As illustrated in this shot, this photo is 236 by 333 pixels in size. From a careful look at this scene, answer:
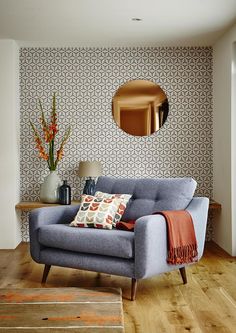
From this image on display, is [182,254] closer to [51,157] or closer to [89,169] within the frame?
[89,169]

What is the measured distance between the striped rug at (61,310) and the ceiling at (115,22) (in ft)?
8.05

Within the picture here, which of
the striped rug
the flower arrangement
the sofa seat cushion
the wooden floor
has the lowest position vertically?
the wooden floor

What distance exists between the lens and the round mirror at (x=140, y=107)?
253 inches

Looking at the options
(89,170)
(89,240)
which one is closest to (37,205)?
(89,170)

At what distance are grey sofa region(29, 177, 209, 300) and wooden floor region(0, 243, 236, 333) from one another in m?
0.19

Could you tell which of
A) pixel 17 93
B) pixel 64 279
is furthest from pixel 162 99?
pixel 64 279

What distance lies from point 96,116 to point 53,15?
5.73ft

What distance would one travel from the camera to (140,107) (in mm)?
6418

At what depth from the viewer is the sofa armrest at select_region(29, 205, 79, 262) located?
15.0ft

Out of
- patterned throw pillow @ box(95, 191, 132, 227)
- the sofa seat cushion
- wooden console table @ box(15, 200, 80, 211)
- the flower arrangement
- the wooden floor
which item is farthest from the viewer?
the flower arrangement

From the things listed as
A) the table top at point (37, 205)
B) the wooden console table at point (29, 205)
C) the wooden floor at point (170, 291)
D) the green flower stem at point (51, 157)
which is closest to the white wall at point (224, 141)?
the table top at point (37, 205)

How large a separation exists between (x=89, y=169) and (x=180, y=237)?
6.74 ft

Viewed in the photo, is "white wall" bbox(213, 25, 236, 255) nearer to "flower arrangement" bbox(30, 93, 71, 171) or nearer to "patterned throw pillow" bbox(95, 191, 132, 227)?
"patterned throw pillow" bbox(95, 191, 132, 227)

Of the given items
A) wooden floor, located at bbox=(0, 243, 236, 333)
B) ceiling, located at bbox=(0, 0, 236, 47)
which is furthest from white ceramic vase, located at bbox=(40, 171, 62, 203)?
ceiling, located at bbox=(0, 0, 236, 47)
